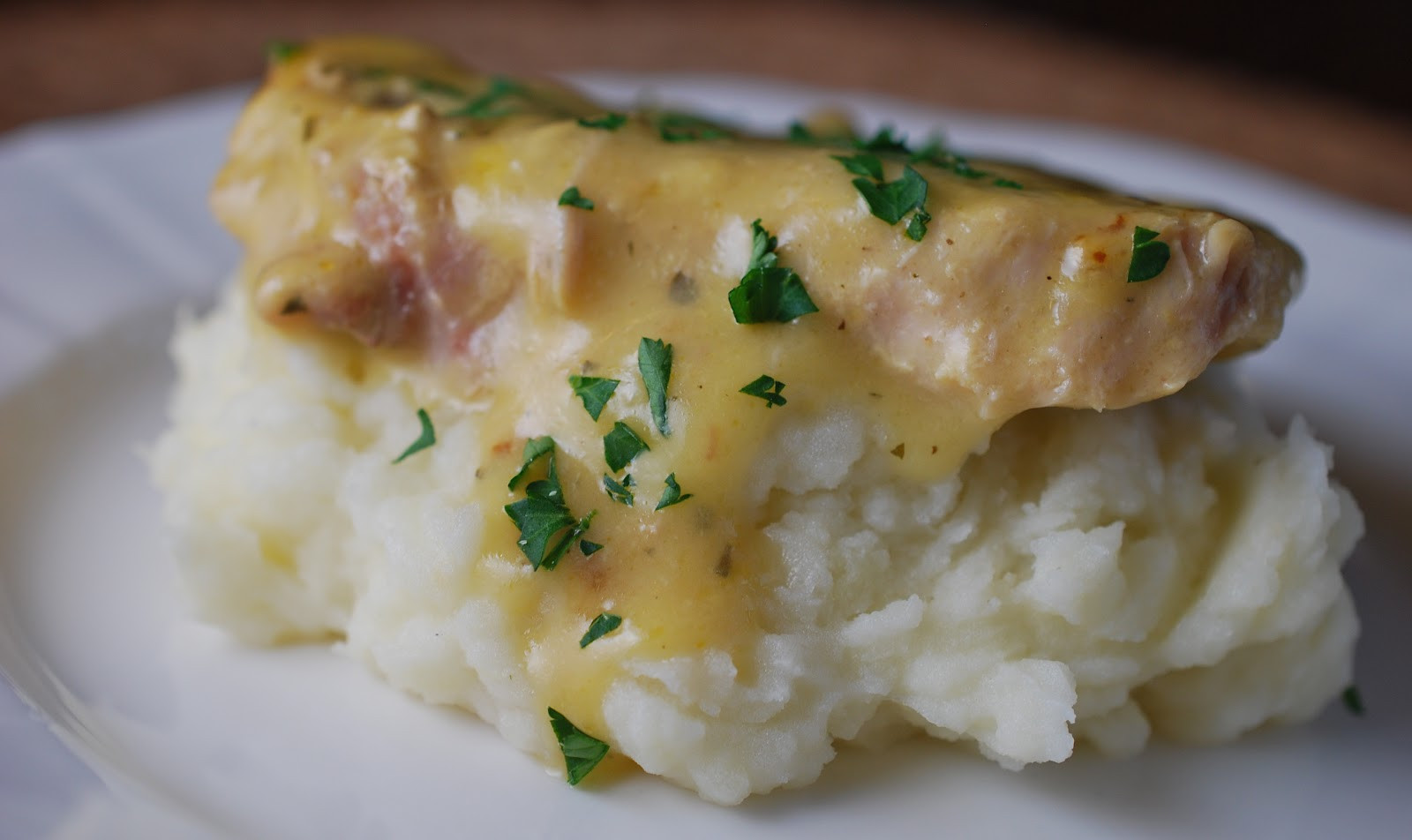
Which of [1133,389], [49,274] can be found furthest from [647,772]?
[49,274]

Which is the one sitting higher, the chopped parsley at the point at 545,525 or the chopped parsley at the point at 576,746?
the chopped parsley at the point at 545,525

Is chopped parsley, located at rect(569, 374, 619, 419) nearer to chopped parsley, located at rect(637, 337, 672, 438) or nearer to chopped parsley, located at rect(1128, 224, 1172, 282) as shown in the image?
chopped parsley, located at rect(637, 337, 672, 438)

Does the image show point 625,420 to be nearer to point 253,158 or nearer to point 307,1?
point 253,158

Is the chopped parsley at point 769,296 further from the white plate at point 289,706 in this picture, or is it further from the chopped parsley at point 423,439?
the white plate at point 289,706

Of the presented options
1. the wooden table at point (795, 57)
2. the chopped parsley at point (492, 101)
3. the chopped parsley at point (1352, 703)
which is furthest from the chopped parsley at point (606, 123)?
the wooden table at point (795, 57)

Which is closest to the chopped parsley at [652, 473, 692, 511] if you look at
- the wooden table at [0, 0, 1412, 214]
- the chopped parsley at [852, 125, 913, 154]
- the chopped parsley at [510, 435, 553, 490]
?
the chopped parsley at [510, 435, 553, 490]

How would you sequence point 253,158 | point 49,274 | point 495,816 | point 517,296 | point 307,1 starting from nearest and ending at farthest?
point 495,816, point 517,296, point 253,158, point 49,274, point 307,1
